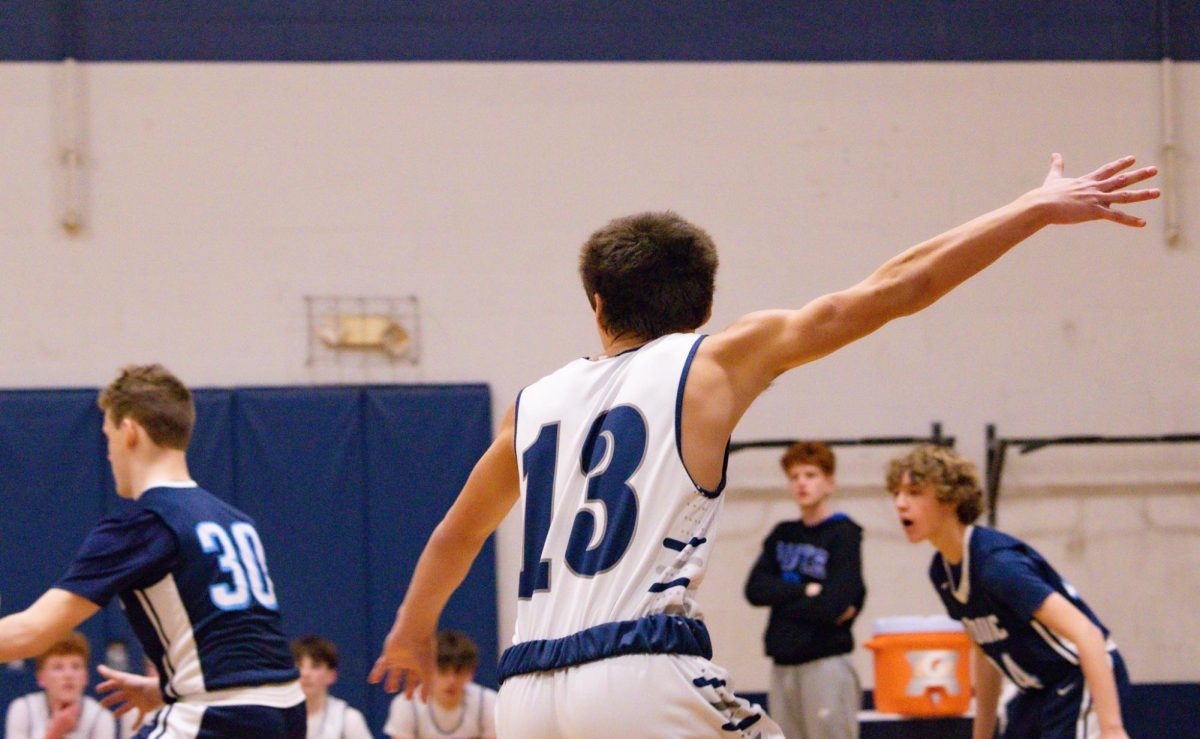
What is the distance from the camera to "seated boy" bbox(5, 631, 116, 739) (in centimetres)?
639

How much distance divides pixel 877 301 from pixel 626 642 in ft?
2.44

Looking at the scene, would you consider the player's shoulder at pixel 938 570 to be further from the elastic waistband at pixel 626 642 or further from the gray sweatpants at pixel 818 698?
the elastic waistband at pixel 626 642

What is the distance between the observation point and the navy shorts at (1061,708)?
427cm

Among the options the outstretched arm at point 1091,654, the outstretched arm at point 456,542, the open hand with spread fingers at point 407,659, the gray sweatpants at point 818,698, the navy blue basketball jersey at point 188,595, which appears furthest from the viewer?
the gray sweatpants at point 818,698

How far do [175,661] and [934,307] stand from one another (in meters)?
6.34

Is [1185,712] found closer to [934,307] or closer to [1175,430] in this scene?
[1175,430]

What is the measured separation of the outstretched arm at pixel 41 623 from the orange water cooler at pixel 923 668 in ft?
12.7

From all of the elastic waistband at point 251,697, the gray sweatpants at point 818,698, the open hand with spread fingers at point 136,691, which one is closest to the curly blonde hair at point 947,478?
the gray sweatpants at point 818,698

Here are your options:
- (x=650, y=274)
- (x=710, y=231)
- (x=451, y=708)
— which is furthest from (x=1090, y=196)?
(x=710, y=231)

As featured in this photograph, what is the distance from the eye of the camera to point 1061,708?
171 inches

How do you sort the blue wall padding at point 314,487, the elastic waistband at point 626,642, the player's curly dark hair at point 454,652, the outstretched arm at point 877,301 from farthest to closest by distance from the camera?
the blue wall padding at point 314,487
the player's curly dark hair at point 454,652
the outstretched arm at point 877,301
the elastic waistband at point 626,642
